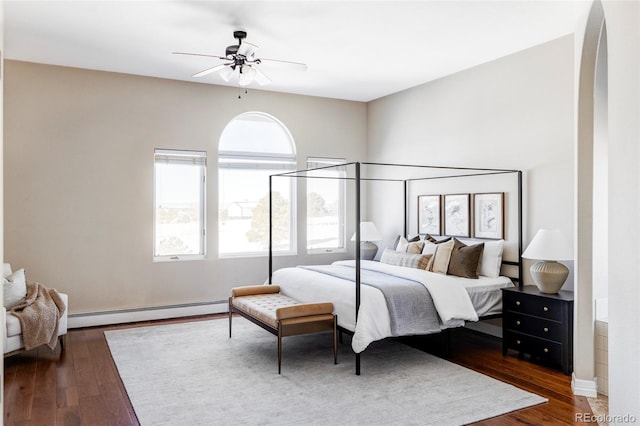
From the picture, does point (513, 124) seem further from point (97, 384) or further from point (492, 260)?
point (97, 384)

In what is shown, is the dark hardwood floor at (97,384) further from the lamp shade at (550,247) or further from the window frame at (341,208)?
the window frame at (341,208)

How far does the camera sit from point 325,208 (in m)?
6.96

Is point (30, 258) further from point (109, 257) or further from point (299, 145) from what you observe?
point (299, 145)

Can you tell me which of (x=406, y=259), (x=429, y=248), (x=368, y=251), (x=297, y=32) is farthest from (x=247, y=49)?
(x=368, y=251)

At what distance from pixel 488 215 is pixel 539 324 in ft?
4.54

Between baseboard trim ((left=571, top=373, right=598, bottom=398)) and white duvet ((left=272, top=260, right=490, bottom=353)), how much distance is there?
0.95m

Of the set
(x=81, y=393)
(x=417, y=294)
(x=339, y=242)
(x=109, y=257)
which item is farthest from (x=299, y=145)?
(x=81, y=393)

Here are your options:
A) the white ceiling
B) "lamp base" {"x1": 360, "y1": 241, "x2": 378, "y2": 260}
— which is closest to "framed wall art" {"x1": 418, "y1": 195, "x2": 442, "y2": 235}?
"lamp base" {"x1": 360, "y1": 241, "x2": 378, "y2": 260}

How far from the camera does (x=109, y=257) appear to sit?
5.61 meters

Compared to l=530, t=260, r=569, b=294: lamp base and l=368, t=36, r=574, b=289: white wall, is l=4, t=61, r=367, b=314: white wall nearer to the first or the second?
l=368, t=36, r=574, b=289: white wall

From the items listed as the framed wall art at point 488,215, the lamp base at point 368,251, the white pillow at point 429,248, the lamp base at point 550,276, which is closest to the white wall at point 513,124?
the framed wall art at point 488,215

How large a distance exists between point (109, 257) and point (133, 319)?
29.9 inches

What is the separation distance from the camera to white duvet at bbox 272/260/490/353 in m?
3.93

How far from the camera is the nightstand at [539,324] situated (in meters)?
3.86
